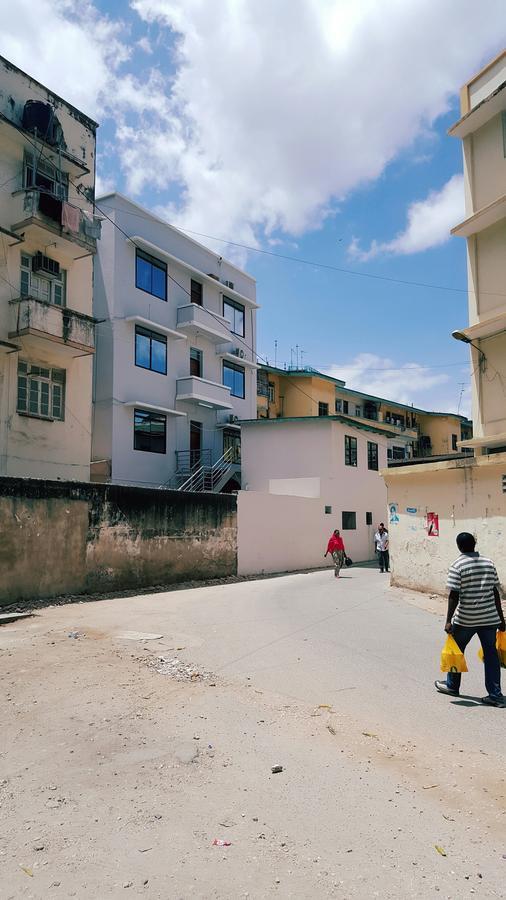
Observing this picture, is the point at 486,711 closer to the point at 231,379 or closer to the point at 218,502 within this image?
the point at 218,502

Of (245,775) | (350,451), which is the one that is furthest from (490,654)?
(350,451)

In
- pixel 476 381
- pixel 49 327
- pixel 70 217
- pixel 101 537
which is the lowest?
pixel 101 537

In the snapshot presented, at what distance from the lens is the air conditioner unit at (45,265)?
68.5 ft

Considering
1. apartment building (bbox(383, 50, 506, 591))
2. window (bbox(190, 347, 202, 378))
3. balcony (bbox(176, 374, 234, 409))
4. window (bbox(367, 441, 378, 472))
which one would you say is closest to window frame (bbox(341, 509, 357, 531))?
window (bbox(367, 441, 378, 472))

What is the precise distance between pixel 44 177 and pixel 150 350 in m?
8.65

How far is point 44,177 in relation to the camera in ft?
69.6

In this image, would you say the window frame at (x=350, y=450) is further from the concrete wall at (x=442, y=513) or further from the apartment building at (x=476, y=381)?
the concrete wall at (x=442, y=513)

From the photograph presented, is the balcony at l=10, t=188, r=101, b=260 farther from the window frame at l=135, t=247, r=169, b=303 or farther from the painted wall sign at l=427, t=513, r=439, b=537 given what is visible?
the painted wall sign at l=427, t=513, r=439, b=537

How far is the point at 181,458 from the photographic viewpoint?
2902 cm

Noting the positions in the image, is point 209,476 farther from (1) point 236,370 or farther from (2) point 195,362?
(1) point 236,370

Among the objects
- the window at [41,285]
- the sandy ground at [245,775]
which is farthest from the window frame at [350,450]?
Answer: the sandy ground at [245,775]

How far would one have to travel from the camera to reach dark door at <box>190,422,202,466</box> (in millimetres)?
30062

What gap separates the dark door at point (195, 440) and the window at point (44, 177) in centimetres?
1226

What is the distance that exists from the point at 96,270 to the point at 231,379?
10.1 meters
